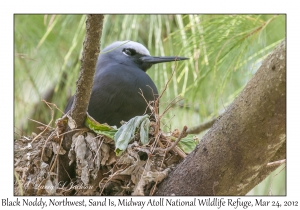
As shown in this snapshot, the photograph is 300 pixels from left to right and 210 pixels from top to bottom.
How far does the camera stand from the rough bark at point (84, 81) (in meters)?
1.92

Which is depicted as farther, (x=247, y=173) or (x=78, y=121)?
(x=78, y=121)

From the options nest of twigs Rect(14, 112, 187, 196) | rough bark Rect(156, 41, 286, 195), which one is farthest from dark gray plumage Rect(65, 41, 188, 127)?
rough bark Rect(156, 41, 286, 195)

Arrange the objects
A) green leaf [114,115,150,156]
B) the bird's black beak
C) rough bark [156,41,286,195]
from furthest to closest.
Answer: the bird's black beak, green leaf [114,115,150,156], rough bark [156,41,286,195]

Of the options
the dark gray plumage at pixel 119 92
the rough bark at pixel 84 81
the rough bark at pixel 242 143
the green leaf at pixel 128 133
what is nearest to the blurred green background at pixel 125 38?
the dark gray plumage at pixel 119 92

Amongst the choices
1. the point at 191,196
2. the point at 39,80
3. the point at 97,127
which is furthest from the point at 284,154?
the point at 39,80

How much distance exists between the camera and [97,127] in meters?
2.29

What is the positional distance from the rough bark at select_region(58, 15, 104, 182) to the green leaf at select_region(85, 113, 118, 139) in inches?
1.2

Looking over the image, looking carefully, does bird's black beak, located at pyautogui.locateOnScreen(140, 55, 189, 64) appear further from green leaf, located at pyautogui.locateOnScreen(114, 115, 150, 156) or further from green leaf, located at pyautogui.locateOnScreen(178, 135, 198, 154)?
green leaf, located at pyautogui.locateOnScreen(114, 115, 150, 156)

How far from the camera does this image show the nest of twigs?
7.20 feet

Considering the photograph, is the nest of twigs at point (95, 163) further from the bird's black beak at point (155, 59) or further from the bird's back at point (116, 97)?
the bird's black beak at point (155, 59)

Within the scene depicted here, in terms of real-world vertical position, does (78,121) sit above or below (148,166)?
above

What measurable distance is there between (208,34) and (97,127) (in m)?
0.93

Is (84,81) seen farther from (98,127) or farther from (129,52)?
(129,52)
